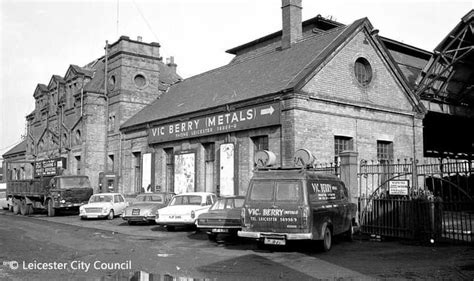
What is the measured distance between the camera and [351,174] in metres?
16.5

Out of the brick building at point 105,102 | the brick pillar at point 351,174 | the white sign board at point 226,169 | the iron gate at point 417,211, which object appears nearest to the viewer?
the iron gate at point 417,211

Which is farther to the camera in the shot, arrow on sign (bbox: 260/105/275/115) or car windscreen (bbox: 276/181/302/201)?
A: arrow on sign (bbox: 260/105/275/115)

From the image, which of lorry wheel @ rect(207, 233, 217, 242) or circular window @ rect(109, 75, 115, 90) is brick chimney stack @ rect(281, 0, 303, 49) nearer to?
lorry wheel @ rect(207, 233, 217, 242)

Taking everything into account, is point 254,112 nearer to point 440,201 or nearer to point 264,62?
point 264,62

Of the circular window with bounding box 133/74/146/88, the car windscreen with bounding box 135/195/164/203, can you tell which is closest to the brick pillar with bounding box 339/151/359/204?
the car windscreen with bounding box 135/195/164/203

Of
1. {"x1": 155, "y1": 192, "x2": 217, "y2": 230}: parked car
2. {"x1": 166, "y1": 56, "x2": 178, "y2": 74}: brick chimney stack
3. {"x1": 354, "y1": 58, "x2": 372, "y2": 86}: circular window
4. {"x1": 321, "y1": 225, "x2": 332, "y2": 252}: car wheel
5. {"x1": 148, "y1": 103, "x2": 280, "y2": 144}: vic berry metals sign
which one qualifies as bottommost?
{"x1": 321, "y1": 225, "x2": 332, "y2": 252}: car wheel

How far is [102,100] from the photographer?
126 feet

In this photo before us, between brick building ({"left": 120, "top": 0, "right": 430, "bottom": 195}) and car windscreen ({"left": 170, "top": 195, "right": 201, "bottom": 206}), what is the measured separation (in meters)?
4.69

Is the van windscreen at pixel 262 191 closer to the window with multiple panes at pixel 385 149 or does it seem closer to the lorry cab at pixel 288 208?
the lorry cab at pixel 288 208

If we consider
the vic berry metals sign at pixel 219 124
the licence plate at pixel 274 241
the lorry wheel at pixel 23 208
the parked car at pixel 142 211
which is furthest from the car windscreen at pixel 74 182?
the licence plate at pixel 274 241

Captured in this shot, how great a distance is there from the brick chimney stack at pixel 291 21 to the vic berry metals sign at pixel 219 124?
6.84 metres

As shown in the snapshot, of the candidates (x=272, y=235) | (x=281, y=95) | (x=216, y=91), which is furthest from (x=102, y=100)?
(x=272, y=235)

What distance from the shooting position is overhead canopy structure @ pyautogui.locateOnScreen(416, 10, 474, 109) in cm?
2702

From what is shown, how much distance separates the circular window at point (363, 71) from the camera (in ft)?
78.0
